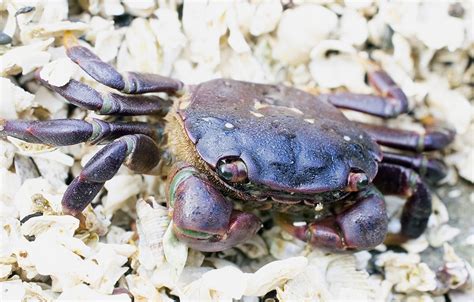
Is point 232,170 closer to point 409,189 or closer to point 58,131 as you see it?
point 58,131

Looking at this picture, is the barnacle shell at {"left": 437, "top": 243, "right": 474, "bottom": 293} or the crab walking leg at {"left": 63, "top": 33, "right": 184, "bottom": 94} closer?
the crab walking leg at {"left": 63, "top": 33, "right": 184, "bottom": 94}

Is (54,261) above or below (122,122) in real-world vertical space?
below

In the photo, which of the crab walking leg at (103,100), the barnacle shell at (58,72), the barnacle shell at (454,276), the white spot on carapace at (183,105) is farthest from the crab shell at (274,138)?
the barnacle shell at (454,276)

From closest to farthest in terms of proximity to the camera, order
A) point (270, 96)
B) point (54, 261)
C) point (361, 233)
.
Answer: point (54, 261), point (361, 233), point (270, 96)

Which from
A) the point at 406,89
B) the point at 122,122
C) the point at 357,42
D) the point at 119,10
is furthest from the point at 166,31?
the point at 406,89

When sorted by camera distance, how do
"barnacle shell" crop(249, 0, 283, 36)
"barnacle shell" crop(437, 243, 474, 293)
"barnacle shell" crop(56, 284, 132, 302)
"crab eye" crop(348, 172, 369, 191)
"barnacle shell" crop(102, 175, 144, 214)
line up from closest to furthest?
1. "barnacle shell" crop(56, 284, 132, 302)
2. "crab eye" crop(348, 172, 369, 191)
3. "barnacle shell" crop(102, 175, 144, 214)
4. "barnacle shell" crop(437, 243, 474, 293)
5. "barnacle shell" crop(249, 0, 283, 36)

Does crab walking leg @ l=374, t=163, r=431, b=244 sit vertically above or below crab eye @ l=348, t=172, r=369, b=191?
below

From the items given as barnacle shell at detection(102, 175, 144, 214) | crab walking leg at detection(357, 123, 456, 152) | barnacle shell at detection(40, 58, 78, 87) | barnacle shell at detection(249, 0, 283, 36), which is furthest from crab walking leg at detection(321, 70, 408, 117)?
barnacle shell at detection(40, 58, 78, 87)

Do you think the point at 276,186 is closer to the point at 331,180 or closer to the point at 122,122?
the point at 331,180

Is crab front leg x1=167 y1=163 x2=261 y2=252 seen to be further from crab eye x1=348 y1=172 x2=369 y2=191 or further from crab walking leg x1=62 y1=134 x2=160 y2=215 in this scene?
crab eye x1=348 y1=172 x2=369 y2=191
